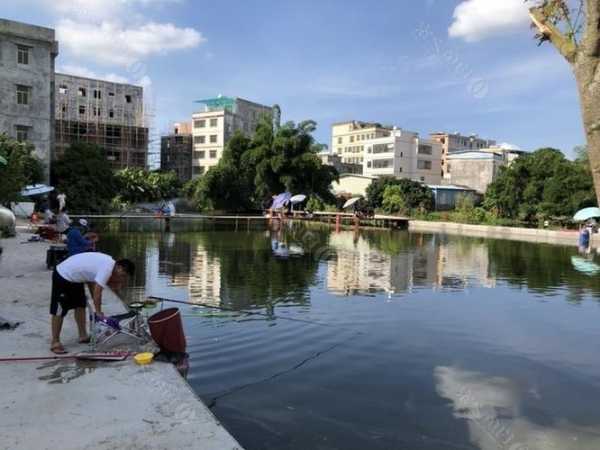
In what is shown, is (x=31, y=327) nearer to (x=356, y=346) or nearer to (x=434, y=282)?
(x=356, y=346)

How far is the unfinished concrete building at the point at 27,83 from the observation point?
33.2m

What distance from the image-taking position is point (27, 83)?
1336 inches

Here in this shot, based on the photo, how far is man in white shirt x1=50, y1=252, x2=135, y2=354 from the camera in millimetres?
6066

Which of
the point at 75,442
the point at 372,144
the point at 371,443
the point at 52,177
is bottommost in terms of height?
the point at 371,443

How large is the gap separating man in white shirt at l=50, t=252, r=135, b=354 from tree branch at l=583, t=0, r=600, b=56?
493cm

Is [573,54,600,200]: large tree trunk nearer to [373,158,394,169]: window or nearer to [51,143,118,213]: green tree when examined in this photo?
[51,143,118,213]: green tree

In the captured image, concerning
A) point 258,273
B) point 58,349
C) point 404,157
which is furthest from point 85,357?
point 404,157

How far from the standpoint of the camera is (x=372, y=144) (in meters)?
72.8

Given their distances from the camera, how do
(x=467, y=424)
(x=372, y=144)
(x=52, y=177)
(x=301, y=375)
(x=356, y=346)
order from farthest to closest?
(x=372, y=144), (x=52, y=177), (x=356, y=346), (x=301, y=375), (x=467, y=424)

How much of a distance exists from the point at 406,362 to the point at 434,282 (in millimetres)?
7878

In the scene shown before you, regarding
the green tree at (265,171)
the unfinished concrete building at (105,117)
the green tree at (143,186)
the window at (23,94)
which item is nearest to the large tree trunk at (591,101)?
the window at (23,94)

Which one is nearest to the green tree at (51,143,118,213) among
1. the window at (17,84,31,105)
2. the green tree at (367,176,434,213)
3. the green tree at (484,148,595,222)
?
the window at (17,84,31,105)

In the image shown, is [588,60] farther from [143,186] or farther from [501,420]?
[143,186]

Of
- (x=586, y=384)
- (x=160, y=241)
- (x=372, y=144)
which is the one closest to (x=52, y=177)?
(x=160, y=241)
